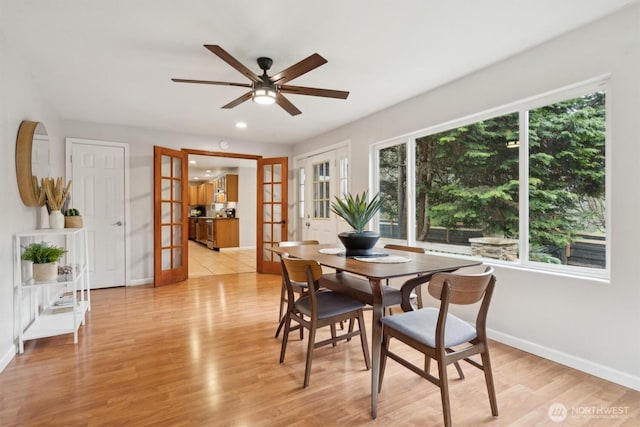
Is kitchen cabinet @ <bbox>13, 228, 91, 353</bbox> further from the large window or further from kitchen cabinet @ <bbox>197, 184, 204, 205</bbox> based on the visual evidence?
kitchen cabinet @ <bbox>197, 184, 204, 205</bbox>

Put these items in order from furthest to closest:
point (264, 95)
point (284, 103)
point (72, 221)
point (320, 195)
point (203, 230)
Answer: point (203, 230)
point (320, 195)
point (72, 221)
point (284, 103)
point (264, 95)

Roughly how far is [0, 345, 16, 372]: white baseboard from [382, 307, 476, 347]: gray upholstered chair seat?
104 inches

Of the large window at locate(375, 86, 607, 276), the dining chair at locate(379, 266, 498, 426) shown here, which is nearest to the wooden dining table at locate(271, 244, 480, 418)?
the dining chair at locate(379, 266, 498, 426)

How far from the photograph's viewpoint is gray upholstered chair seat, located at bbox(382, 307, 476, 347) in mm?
1627

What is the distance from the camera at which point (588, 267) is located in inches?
91.1

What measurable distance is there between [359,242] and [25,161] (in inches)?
111

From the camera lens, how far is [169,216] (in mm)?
4996

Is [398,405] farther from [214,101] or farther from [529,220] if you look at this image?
[214,101]

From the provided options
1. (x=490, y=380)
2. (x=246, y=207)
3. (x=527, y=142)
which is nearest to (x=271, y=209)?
(x=246, y=207)

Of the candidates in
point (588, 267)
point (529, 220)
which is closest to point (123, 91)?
point (529, 220)

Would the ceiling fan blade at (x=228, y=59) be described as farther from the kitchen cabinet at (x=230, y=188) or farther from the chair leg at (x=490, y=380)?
the kitchen cabinet at (x=230, y=188)

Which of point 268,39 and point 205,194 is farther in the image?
point 205,194

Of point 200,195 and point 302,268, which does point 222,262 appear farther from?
point 200,195

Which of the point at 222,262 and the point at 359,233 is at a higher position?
the point at 359,233
